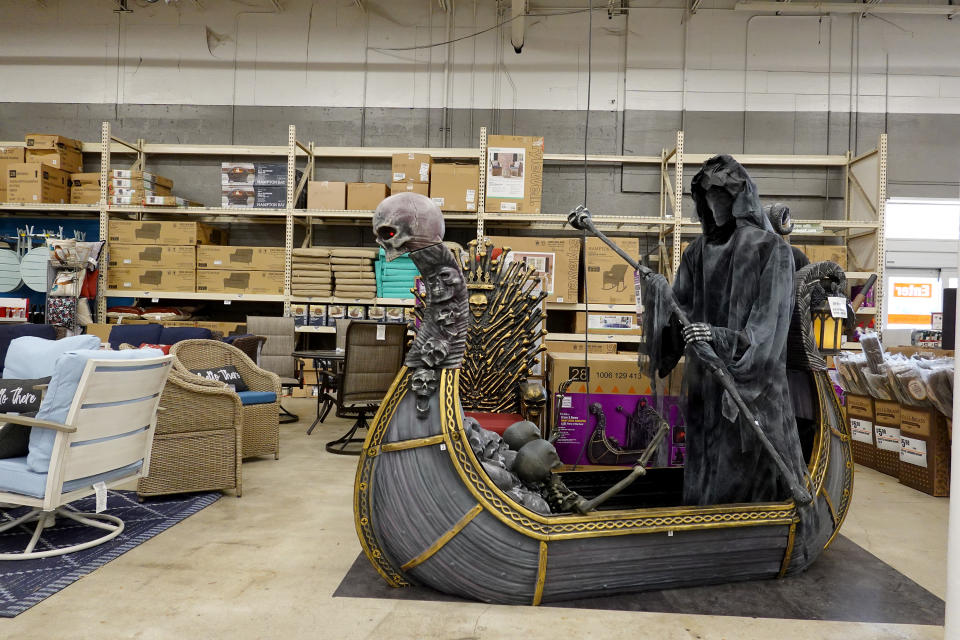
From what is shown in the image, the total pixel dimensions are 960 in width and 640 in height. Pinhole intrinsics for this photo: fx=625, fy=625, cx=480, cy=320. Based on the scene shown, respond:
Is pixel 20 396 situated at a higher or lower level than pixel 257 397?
higher

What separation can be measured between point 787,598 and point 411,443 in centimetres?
135

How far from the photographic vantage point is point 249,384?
4047 millimetres

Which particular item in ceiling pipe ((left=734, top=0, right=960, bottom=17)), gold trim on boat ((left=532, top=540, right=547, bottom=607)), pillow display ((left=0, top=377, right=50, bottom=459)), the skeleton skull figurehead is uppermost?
ceiling pipe ((left=734, top=0, right=960, bottom=17))

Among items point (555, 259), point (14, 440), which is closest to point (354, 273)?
point (555, 259)

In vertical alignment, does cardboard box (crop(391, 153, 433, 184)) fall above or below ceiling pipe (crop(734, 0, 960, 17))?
below

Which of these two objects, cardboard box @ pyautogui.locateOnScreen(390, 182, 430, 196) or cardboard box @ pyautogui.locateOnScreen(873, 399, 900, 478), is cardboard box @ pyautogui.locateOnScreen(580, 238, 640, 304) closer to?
cardboard box @ pyautogui.locateOnScreen(390, 182, 430, 196)

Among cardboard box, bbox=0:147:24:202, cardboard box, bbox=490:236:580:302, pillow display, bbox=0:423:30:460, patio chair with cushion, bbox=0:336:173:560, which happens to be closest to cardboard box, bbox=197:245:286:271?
cardboard box, bbox=0:147:24:202

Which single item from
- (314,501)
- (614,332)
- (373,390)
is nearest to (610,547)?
(314,501)

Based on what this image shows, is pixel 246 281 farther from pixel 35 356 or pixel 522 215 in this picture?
pixel 35 356

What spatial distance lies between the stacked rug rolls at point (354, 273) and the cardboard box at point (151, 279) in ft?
5.01

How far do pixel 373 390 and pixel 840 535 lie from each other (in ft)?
9.30

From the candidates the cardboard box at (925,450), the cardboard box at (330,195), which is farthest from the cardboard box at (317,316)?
the cardboard box at (925,450)

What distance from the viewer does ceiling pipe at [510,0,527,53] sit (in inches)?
243

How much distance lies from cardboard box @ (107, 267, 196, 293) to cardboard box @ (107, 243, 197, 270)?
41 mm
